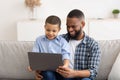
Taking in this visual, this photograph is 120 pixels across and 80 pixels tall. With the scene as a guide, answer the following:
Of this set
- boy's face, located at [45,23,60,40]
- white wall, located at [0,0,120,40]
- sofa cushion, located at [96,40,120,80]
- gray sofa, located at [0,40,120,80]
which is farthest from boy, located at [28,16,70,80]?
white wall, located at [0,0,120,40]

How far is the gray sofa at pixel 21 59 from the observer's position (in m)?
2.31

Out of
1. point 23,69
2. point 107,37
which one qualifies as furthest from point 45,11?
point 23,69

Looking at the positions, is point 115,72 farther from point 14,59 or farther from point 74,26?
point 14,59

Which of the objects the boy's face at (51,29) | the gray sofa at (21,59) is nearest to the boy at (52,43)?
the boy's face at (51,29)

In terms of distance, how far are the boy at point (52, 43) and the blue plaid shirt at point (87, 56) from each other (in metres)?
0.10

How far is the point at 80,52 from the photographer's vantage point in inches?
83.0

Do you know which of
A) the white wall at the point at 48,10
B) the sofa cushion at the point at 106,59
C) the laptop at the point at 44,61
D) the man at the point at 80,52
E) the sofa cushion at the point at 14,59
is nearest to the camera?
the laptop at the point at 44,61

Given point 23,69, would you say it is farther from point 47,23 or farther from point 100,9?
point 100,9

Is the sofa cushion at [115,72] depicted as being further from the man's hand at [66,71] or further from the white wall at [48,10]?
the white wall at [48,10]

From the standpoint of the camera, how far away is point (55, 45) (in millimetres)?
2137

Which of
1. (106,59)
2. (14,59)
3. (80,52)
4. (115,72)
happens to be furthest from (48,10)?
(115,72)

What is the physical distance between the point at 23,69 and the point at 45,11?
6.54 ft

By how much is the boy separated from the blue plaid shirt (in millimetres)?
98

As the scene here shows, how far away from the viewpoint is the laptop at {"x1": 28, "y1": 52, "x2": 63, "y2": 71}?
1906 millimetres
